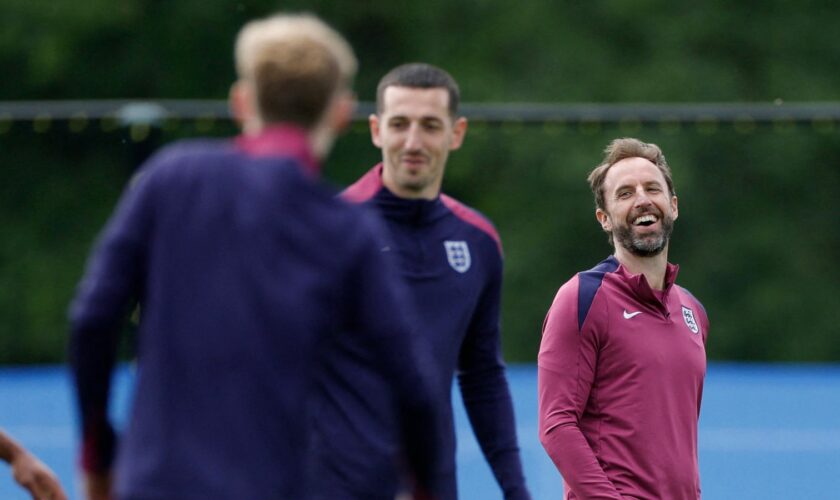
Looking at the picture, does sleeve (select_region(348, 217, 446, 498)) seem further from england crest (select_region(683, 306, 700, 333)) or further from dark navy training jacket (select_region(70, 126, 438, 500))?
england crest (select_region(683, 306, 700, 333))

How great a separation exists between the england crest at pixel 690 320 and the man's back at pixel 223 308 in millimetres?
2276

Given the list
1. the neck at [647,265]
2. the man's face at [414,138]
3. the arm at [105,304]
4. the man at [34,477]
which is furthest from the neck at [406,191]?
the arm at [105,304]

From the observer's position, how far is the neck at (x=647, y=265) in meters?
4.43

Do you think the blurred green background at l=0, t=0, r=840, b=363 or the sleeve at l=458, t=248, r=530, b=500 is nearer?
the sleeve at l=458, t=248, r=530, b=500

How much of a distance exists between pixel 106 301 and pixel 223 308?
0.22 meters

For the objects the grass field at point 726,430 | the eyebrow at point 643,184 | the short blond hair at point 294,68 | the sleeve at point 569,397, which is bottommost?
the grass field at point 726,430

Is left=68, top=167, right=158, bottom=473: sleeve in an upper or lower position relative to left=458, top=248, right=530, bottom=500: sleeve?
upper

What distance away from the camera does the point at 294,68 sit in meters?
2.31

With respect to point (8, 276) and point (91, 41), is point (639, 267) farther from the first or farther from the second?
Result: point (91, 41)

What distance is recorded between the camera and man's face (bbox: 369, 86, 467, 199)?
392 cm

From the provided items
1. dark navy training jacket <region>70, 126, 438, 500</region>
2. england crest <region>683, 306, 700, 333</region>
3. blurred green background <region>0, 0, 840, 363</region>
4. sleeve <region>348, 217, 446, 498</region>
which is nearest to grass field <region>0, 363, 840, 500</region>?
blurred green background <region>0, 0, 840, 363</region>

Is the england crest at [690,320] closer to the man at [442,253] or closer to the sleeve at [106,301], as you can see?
the man at [442,253]

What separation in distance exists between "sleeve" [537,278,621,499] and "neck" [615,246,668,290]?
0.29 m

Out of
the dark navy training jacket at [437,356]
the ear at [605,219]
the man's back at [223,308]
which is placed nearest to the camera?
the man's back at [223,308]
